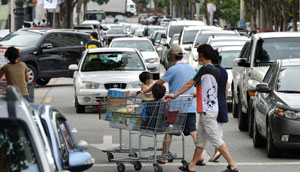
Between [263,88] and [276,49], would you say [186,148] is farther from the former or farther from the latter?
[276,49]

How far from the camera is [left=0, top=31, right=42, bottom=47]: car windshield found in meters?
25.9

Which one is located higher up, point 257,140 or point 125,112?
point 125,112

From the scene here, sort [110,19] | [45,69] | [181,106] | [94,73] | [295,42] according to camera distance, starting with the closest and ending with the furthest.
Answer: [181,106]
[295,42]
[94,73]
[45,69]
[110,19]

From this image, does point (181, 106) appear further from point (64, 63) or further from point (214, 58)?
point (64, 63)

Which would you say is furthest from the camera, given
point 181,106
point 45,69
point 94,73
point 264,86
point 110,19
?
point 110,19

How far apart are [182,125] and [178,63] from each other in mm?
1195

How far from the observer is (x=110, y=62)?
19359 mm

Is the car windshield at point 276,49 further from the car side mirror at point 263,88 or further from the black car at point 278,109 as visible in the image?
the car side mirror at point 263,88

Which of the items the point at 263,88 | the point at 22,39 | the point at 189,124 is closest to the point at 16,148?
the point at 189,124

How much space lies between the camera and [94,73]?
62.0 feet

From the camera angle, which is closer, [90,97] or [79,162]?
[79,162]

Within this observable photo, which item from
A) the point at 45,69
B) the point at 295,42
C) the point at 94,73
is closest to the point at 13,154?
the point at 295,42

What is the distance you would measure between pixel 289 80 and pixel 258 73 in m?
2.49

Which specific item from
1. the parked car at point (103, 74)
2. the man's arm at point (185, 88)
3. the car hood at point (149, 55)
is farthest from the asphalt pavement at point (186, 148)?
the car hood at point (149, 55)
